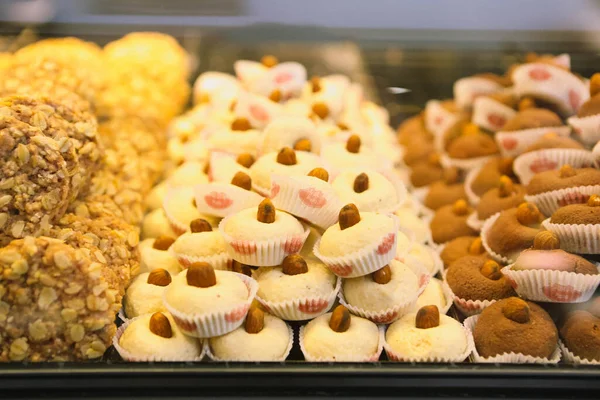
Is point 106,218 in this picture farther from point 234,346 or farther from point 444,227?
point 444,227

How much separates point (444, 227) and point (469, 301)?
58 cm

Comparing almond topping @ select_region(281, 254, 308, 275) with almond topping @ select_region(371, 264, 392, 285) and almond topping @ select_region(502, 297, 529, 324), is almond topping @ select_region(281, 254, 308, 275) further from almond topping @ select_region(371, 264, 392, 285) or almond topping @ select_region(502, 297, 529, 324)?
almond topping @ select_region(502, 297, 529, 324)

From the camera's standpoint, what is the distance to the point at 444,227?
256cm

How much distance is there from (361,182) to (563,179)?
685mm

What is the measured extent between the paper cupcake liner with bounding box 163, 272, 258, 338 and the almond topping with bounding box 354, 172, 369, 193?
0.54 meters

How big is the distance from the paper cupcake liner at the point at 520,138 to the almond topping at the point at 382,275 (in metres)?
0.99

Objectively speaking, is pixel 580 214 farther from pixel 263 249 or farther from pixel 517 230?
pixel 263 249

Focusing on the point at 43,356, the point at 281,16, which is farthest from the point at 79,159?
the point at 281,16

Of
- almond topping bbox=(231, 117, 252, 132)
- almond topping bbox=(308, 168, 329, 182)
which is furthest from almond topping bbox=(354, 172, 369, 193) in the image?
almond topping bbox=(231, 117, 252, 132)

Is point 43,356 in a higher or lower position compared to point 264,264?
lower

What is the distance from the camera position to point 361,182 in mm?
2096

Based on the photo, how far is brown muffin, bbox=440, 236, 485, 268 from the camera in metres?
2.26

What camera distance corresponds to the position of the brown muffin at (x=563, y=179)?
6.81ft

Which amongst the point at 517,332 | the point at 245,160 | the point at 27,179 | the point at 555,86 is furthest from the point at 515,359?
the point at 27,179
